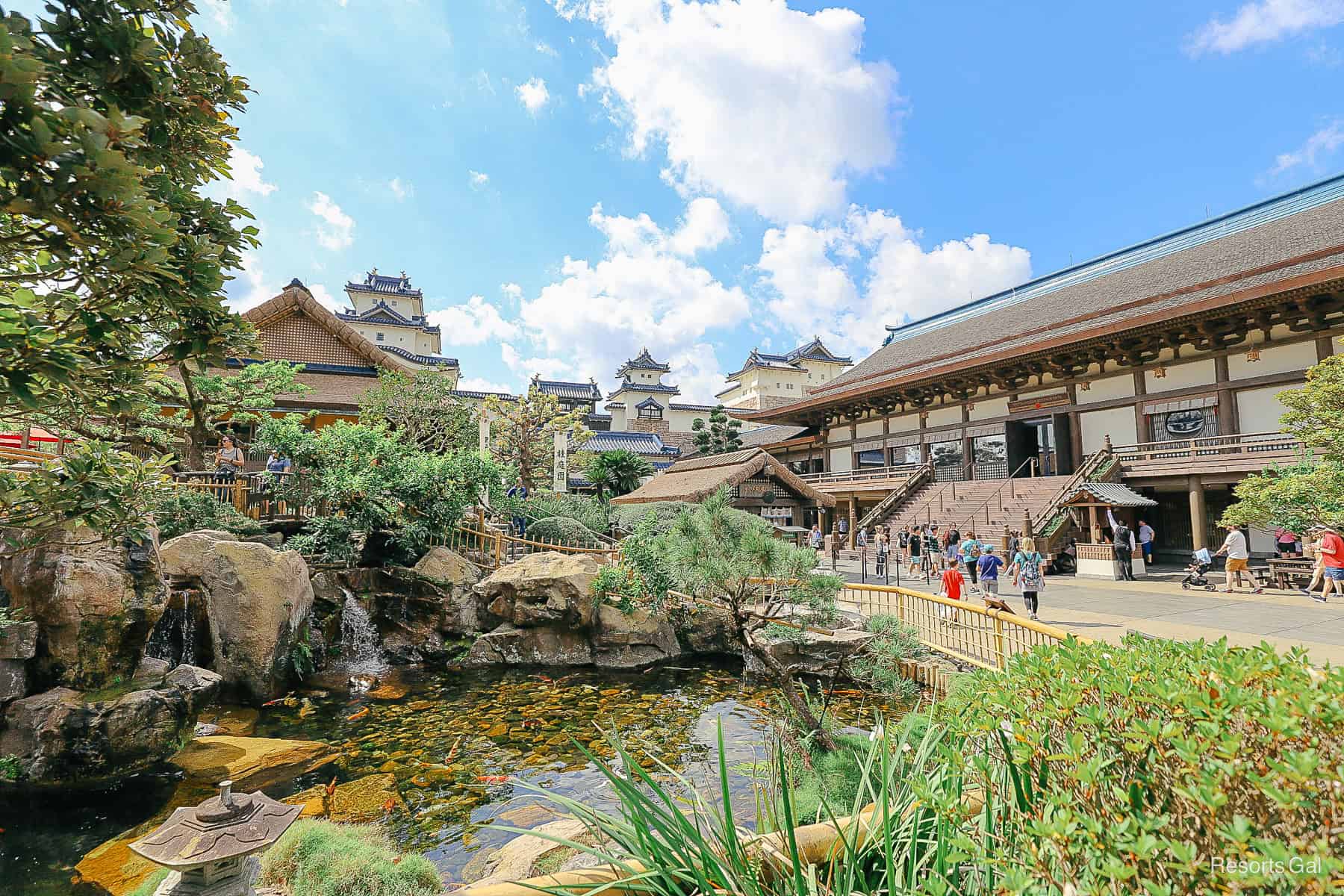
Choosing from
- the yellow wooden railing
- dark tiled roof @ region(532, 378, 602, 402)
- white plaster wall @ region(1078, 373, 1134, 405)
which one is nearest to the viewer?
the yellow wooden railing

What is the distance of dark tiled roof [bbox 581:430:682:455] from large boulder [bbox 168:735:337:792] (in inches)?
1393

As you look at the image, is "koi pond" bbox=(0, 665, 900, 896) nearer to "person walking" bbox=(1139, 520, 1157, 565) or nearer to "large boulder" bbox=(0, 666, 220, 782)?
"large boulder" bbox=(0, 666, 220, 782)

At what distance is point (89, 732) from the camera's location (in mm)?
5320

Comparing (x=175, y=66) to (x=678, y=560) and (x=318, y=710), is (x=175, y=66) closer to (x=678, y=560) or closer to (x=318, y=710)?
(x=678, y=560)

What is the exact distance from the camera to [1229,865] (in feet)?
3.84

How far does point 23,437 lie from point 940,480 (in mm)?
23405

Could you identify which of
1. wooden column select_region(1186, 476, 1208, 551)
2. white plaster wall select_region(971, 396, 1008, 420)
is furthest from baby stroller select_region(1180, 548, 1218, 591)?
white plaster wall select_region(971, 396, 1008, 420)

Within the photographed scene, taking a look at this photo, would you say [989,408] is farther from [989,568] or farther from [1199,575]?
[989,568]

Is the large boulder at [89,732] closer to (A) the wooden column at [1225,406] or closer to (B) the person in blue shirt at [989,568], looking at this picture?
(B) the person in blue shirt at [989,568]

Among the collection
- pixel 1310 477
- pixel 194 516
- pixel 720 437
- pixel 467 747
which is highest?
pixel 720 437

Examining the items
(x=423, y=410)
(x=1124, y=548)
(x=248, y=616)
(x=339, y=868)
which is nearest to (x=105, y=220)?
(x=339, y=868)

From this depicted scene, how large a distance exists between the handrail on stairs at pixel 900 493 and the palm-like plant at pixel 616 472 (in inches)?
324

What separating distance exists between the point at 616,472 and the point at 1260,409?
59.9 feet

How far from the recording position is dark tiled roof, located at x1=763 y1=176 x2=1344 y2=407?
15.7 m
